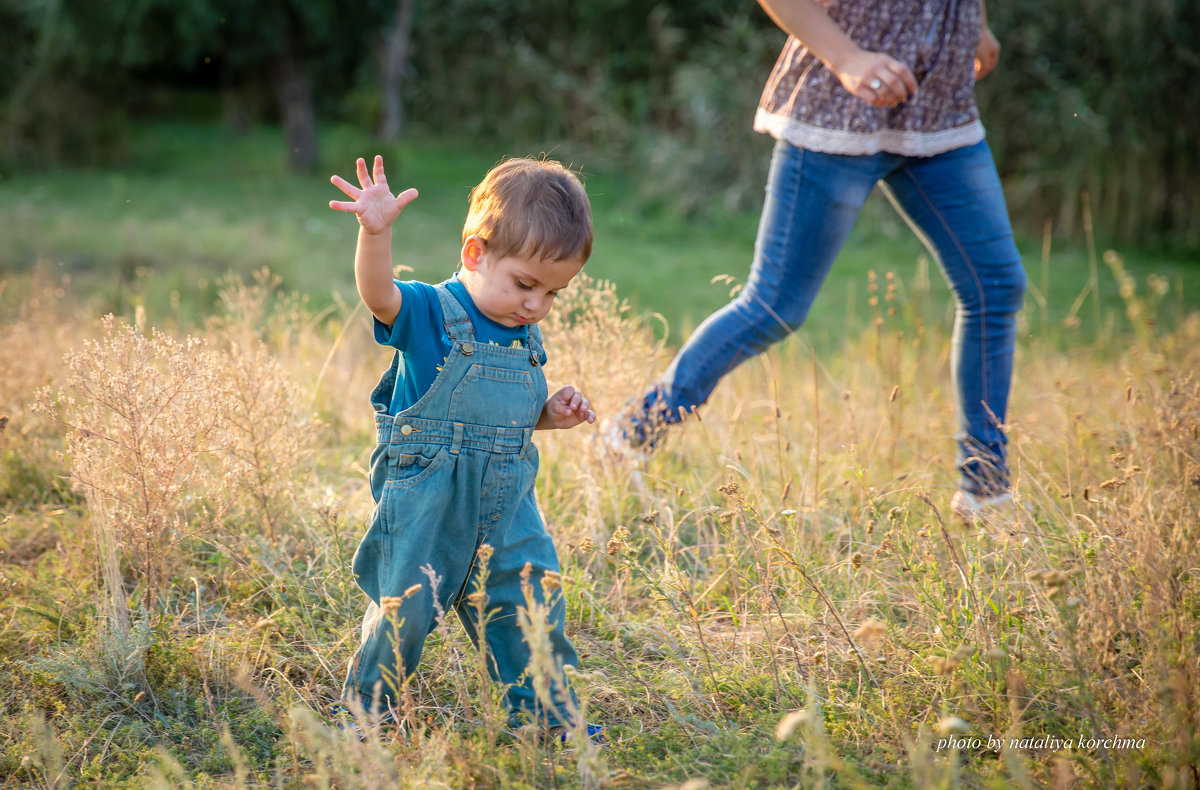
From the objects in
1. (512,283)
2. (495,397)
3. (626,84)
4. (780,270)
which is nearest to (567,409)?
(495,397)

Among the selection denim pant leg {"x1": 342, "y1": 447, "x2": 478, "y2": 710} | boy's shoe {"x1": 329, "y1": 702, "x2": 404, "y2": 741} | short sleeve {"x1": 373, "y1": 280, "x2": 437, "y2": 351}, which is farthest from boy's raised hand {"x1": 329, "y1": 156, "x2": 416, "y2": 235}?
boy's shoe {"x1": 329, "y1": 702, "x2": 404, "y2": 741}

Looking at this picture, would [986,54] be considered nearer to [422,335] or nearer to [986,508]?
[986,508]

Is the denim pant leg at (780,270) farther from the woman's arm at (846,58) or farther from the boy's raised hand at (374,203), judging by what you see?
the boy's raised hand at (374,203)

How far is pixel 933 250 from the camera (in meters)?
2.73

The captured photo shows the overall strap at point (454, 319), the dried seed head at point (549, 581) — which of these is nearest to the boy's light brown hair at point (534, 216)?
the overall strap at point (454, 319)

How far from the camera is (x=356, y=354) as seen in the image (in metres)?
4.27

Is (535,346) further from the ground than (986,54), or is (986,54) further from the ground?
(986,54)

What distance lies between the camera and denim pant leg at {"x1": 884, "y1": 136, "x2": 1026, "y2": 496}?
260 centimetres

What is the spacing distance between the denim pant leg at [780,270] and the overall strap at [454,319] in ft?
2.90

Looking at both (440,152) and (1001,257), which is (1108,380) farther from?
(440,152)

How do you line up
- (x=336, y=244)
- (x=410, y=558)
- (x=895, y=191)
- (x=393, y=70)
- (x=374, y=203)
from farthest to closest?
1. (x=393, y=70)
2. (x=336, y=244)
3. (x=895, y=191)
4. (x=410, y=558)
5. (x=374, y=203)

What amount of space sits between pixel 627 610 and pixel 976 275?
1.32m

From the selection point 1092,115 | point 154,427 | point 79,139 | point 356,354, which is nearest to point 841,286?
point 1092,115

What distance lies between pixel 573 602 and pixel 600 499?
0.49 meters
